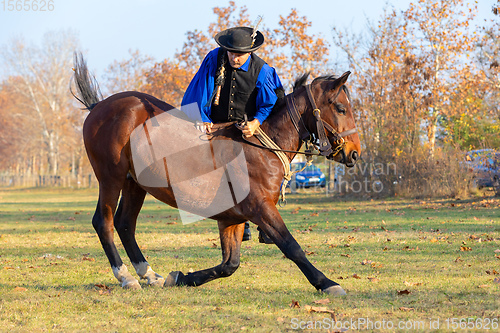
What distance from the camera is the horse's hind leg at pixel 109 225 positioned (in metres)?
5.39

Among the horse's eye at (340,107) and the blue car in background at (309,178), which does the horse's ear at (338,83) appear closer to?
the horse's eye at (340,107)

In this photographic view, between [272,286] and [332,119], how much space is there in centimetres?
178

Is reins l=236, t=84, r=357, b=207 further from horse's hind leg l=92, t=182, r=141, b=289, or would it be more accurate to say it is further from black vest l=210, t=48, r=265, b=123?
horse's hind leg l=92, t=182, r=141, b=289

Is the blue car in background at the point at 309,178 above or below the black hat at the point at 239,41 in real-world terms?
below

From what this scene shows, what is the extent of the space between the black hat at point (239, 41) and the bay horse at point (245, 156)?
0.61 metres

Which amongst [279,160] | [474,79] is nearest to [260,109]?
[279,160]

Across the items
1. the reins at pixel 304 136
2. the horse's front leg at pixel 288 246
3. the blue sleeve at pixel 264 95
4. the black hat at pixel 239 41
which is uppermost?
the black hat at pixel 239 41

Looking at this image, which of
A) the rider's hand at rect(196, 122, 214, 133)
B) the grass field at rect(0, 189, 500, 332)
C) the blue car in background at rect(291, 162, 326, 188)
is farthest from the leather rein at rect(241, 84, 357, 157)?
the blue car in background at rect(291, 162, 326, 188)

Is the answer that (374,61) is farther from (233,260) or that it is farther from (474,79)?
(233,260)

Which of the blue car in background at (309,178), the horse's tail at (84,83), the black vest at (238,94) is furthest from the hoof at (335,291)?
the blue car in background at (309,178)

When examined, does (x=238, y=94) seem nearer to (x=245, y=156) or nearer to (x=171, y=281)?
(x=245, y=156)

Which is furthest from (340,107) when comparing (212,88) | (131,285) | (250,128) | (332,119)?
(131,285)

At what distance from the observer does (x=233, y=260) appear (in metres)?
5.29

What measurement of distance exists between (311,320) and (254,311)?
55cm
